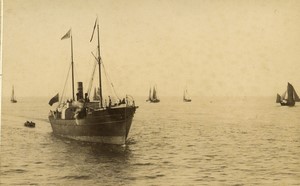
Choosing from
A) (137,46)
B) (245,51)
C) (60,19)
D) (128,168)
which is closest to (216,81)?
(245,51)

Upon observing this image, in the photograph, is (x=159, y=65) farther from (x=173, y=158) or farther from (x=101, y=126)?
(x=101, y=126)

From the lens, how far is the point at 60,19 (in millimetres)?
5246

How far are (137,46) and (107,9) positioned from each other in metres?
0.53

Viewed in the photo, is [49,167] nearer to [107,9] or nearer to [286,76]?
[107,9]

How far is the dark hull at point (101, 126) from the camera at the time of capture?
267 inches

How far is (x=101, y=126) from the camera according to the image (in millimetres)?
6898

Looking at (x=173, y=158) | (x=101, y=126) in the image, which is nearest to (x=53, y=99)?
(x=101, y=126)

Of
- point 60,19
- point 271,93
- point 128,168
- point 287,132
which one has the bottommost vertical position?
point 128,168

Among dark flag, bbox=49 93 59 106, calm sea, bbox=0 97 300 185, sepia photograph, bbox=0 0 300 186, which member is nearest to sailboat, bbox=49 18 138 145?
calm sea, bbox=0 97 300 185

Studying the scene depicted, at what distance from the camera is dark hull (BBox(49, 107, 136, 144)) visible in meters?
6.79

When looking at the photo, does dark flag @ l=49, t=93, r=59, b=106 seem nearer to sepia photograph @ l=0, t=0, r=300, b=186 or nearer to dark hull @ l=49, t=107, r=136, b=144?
sepia photograph @ l=0, t=0, r=300, b=186

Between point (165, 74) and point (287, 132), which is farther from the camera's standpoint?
point (287, 132)

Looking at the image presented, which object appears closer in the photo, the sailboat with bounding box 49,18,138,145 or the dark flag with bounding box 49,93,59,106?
the dark flag with bounding box 49,93,59,106

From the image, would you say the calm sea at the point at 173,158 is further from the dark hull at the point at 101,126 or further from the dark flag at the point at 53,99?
the dark hull at the point at 101,126
